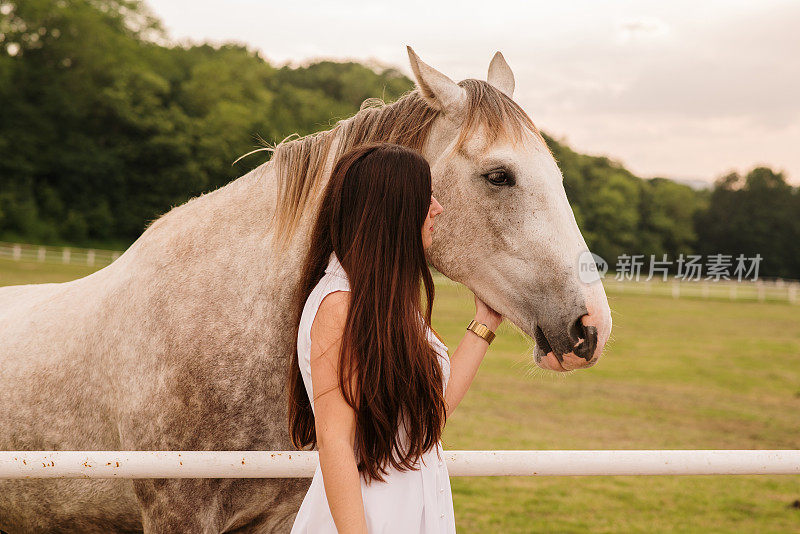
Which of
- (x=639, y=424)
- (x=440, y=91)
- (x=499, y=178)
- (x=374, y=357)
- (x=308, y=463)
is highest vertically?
(x=440, y=91)

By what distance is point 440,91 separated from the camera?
93.0 inches

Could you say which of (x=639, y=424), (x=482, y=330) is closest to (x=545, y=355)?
(x=482, y=330)

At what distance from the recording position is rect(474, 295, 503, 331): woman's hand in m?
2.17

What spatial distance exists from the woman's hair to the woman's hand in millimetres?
547

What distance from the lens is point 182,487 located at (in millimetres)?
2268

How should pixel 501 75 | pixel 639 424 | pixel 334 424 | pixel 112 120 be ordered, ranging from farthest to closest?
pixel 112 120, pixel 639 424, pixel 501 75, pixel 334 424

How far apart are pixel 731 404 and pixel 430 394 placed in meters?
12.1

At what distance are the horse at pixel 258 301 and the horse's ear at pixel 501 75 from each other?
0.32m

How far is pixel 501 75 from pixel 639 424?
28.4 ft

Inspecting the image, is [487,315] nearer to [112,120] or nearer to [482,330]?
[482,330]

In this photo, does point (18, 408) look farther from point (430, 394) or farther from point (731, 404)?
point (731, 404)

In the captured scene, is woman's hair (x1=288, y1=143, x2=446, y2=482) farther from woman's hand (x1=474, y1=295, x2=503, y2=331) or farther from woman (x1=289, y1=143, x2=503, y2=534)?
woman's hand (x1=474, y1=295, x2=503, y2=331)

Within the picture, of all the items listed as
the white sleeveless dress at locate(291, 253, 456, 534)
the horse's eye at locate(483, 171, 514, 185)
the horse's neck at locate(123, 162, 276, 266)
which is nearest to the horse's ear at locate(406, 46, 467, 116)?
the horse's eye at locate(483, 171, 514, 185)

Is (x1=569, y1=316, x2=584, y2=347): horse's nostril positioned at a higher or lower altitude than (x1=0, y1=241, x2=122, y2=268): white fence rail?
higher
